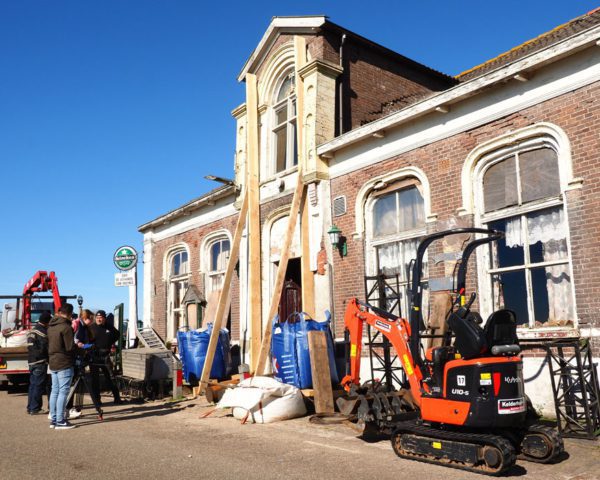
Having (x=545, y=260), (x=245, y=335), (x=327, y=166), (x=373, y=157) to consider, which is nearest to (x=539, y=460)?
(x=545, y=260)

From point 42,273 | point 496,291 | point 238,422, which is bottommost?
point 238,422

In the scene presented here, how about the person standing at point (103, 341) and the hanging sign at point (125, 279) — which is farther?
the hanging sign at point (125, 279)

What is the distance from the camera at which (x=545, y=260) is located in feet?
27.1

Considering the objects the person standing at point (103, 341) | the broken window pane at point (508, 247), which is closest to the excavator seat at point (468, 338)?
the broken window pane at point (508, 247)

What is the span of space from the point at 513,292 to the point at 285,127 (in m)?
6.94

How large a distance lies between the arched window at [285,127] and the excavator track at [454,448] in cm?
782

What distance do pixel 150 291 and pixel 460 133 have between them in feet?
38.9

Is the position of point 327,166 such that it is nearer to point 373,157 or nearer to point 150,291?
Result: point 373,157

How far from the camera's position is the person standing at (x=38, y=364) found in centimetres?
988

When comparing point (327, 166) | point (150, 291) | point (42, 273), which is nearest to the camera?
point (327, 166)

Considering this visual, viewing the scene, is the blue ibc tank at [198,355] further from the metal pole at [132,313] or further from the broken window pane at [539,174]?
the broken window pane at [539,174]

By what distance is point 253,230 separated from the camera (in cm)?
1310

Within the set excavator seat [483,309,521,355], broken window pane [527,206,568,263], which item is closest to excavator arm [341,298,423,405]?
excavator seat [483,309,521,355]

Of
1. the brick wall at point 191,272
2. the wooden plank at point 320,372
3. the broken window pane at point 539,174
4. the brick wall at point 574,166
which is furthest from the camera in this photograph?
the brick wall at point 191,272
